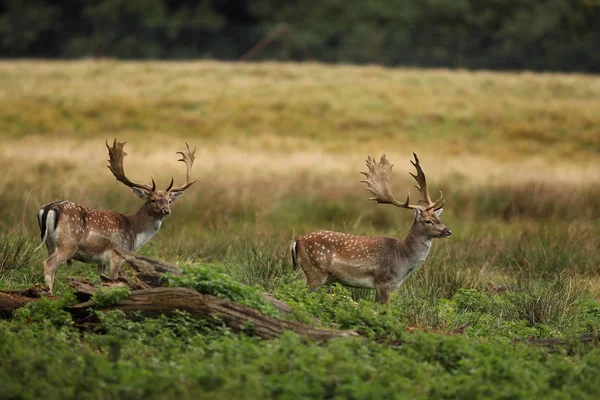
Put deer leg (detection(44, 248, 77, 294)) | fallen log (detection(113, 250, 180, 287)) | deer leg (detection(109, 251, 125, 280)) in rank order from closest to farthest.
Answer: fallen log (detection(113, 250, 180, 287))
deer leg (detection(44, 248, 77, 294))
deer leg (detection(109, 251, 125, 280))

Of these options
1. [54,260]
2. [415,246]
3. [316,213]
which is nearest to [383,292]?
[415,246]

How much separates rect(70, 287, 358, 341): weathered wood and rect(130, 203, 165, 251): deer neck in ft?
9.01

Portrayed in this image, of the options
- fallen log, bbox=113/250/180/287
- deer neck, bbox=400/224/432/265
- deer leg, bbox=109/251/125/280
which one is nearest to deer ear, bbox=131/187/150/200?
deer leg, bbox=109/251/125/280

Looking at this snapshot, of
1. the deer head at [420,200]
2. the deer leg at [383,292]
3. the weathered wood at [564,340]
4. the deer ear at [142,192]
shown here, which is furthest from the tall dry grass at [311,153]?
the weathered wood at [564,340]

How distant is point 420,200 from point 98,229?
3.68 meters

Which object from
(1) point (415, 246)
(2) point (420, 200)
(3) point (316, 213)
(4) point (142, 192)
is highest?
(2) point (420, 200)

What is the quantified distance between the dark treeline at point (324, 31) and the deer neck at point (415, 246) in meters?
43.9

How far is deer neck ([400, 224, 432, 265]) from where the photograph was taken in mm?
12344

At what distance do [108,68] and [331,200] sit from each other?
82.5ft

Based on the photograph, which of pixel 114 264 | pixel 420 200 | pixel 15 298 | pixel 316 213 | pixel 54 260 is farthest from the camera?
pixel 316 213

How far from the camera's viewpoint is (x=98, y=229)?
12.2 metres

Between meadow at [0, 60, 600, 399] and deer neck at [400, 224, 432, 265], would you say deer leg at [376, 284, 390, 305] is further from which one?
deer neck at [400, 224, 432, 265]

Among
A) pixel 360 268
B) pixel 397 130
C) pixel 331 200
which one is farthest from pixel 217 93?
pixel 360 268

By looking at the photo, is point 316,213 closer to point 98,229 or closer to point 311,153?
point 311,153
